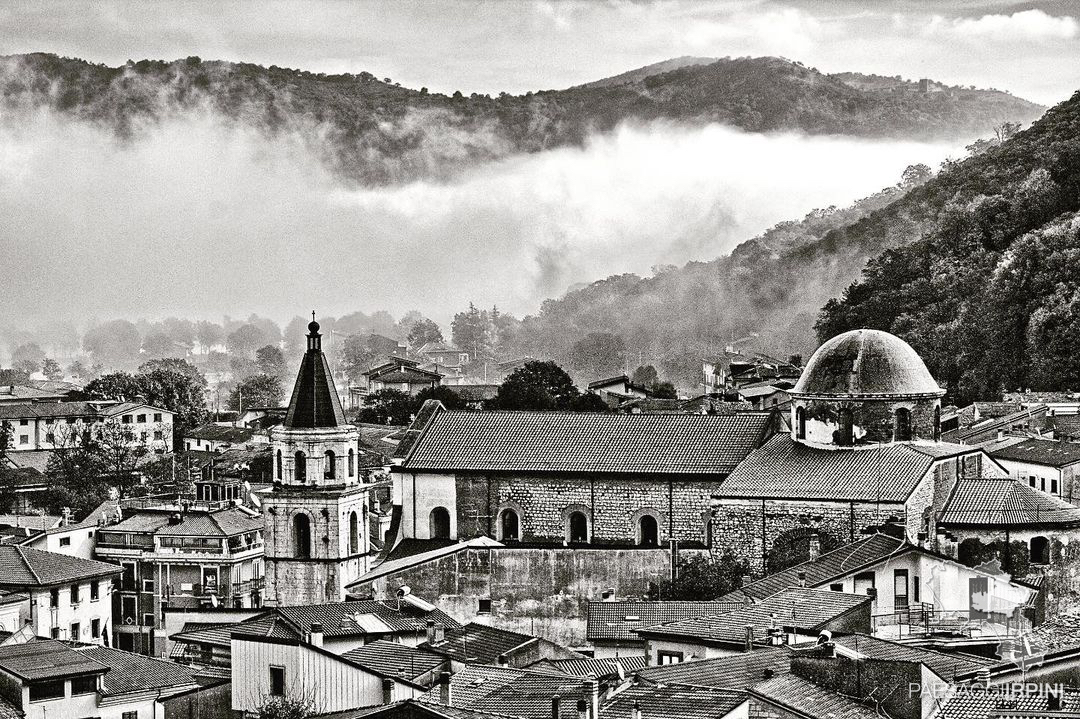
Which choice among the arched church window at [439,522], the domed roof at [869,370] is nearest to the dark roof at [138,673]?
the arched church window at [439,522]

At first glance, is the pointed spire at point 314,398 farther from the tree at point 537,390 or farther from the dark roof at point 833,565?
the tree at point 537,390

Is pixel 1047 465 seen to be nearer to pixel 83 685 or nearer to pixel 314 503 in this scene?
pixel 314 503

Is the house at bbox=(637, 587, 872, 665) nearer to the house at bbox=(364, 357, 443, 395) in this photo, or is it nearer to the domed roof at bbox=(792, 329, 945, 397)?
the domed roof at bbox=(792, 329, 945, 397)

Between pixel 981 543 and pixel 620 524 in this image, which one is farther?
pixel 620 524

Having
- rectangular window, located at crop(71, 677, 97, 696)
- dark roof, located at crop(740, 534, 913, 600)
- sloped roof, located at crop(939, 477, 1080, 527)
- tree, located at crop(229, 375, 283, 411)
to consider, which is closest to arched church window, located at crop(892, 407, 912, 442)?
sloped roof, located at crop(939, 477, 1080, 527)

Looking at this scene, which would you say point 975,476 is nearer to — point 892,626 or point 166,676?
point 892,626

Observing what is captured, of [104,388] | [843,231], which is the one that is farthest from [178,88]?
[843,231]

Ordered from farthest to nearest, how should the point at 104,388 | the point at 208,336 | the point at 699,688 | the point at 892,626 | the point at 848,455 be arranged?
the point at 208,336 → the point at 104,388 → the point at 848,455 → the point at 892,626 → the point at 699,688
